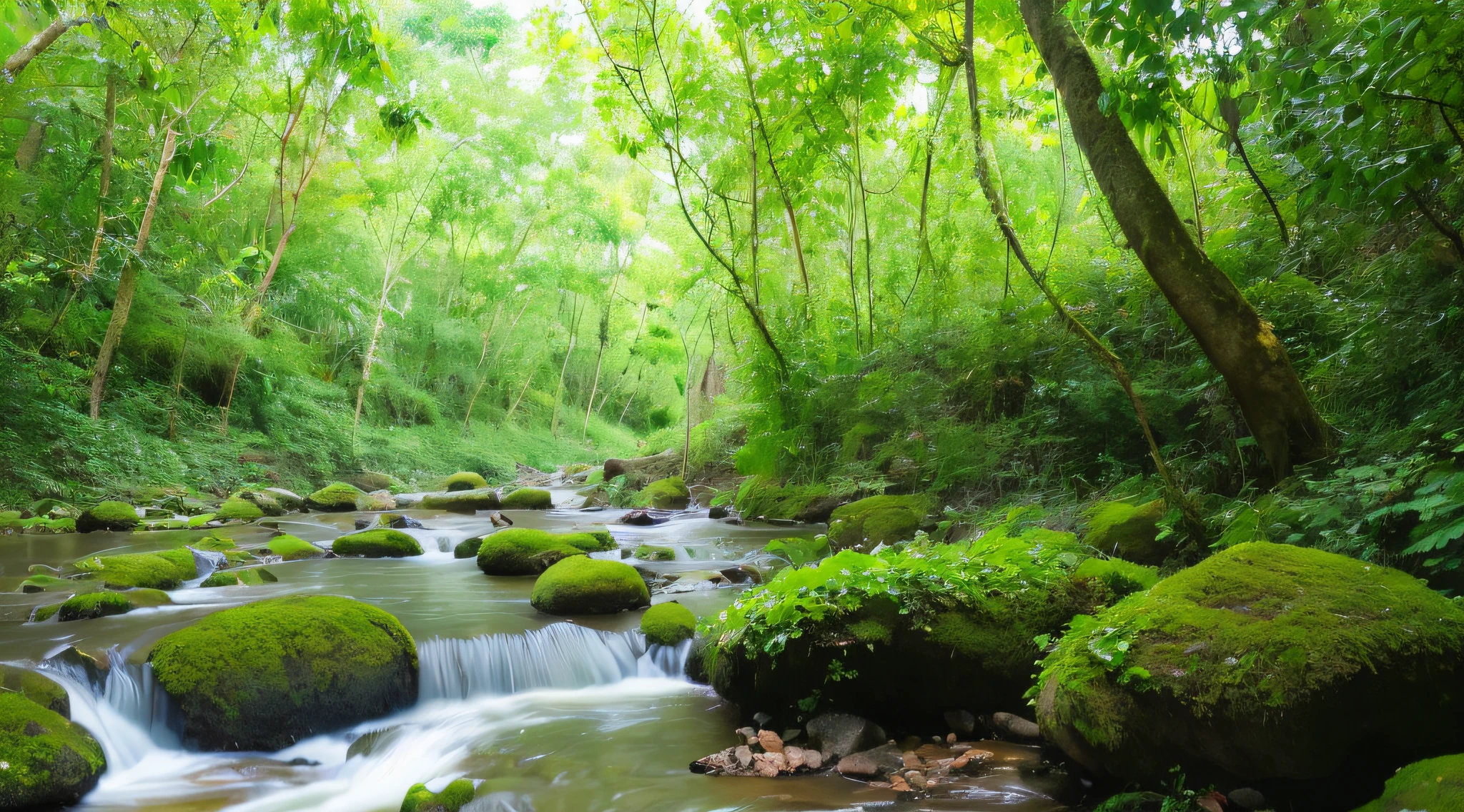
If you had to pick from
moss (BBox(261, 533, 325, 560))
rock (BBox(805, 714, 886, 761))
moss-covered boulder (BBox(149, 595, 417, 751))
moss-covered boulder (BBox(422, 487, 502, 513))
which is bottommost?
rock (BBox(805, 714, 886, 761))

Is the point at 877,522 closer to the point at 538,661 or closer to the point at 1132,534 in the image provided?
the point at 1132,534

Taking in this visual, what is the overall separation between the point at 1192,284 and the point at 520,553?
20.5ft

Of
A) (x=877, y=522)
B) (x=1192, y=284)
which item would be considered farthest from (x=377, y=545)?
(x=1192, y=284)

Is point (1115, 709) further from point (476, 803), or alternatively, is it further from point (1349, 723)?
point (476, 803)

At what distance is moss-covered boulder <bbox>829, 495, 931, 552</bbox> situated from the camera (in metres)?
6.54

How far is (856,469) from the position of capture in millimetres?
8578

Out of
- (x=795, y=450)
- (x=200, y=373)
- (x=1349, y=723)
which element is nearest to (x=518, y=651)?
(x=1349, y=723)

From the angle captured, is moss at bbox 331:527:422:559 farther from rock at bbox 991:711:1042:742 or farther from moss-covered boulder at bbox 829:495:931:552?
rock at bbox 991:711:1042:742

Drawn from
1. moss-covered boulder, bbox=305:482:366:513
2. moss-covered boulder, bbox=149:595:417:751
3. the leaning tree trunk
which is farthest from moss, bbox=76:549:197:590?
the leaning tree trunk

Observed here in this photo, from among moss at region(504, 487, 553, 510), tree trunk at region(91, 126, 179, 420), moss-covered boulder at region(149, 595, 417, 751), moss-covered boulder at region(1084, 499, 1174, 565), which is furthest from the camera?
moss at region(504, 487, 553, 510)

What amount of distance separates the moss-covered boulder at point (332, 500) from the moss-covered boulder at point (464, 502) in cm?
128

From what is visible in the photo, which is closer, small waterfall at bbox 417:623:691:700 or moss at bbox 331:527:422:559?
small waterfall at bbox 417:623:691:700

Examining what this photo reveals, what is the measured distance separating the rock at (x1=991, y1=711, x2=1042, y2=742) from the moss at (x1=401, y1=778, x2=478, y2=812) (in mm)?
2405

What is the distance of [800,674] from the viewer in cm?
365
